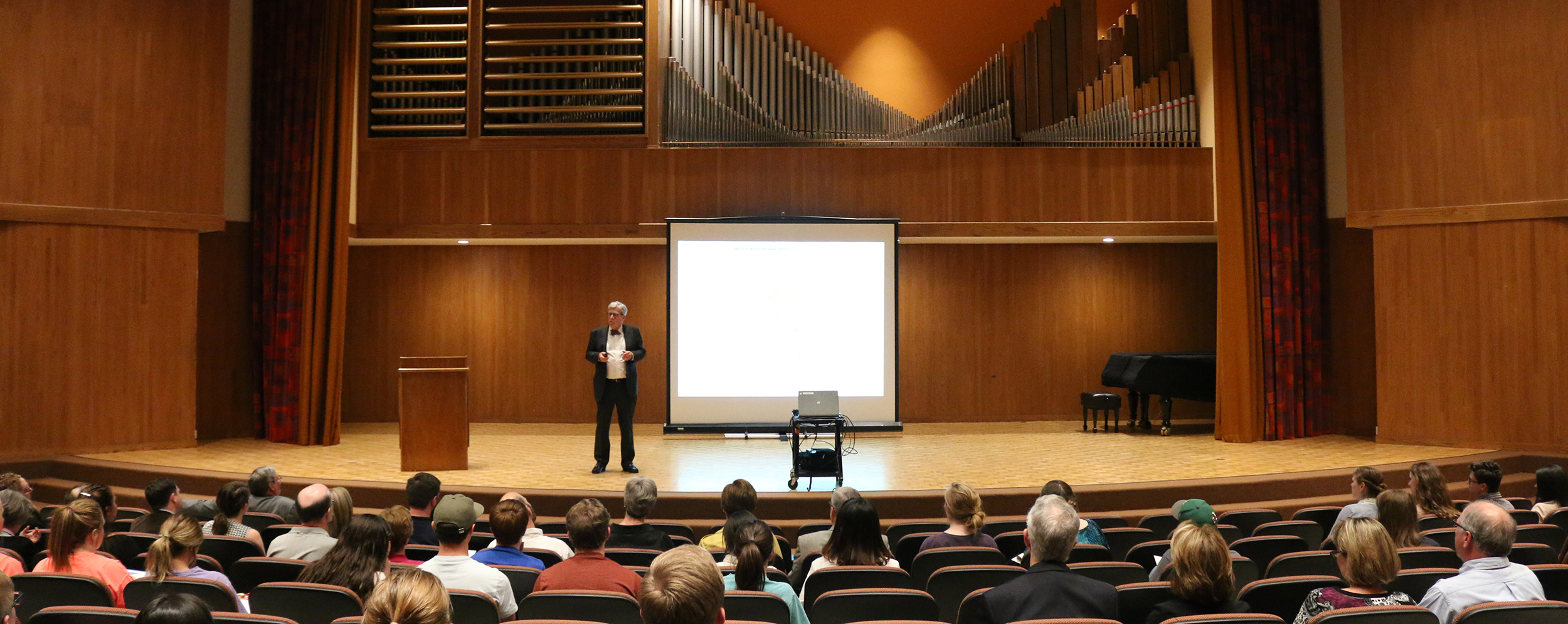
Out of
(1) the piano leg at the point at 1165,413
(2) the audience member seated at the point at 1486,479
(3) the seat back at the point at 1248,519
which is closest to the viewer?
(2) the audience member seated at the point at 1486,479

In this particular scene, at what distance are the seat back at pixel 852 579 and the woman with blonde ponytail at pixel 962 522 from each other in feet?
2.02

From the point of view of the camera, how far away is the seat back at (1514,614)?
103 inches

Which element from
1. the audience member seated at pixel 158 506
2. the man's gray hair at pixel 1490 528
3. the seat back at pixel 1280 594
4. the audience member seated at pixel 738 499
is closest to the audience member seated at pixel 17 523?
the audience member seated at pixel 158 506

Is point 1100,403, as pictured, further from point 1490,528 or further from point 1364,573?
point 1364,573

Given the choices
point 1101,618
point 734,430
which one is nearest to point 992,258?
point 734,430

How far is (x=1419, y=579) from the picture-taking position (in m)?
3.29

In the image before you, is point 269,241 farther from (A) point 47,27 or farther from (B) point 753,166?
(B) point 753,166

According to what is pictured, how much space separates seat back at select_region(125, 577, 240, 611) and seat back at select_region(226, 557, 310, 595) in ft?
1.14

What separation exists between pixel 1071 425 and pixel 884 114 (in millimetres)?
3602

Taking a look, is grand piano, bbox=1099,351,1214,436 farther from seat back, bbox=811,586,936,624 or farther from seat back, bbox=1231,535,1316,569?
seat back, bbox=811,586,936,624

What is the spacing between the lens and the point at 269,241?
9055 millimetres

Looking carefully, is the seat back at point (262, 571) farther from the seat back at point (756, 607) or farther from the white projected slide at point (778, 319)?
the white projected slide at point (778, 319)

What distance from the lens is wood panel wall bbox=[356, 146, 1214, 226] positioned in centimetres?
958

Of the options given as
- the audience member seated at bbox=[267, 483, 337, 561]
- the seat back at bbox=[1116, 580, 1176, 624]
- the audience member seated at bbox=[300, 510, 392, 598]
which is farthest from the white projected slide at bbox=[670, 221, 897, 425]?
the seat back at bbox=[1116, 580, 1176, 624]
